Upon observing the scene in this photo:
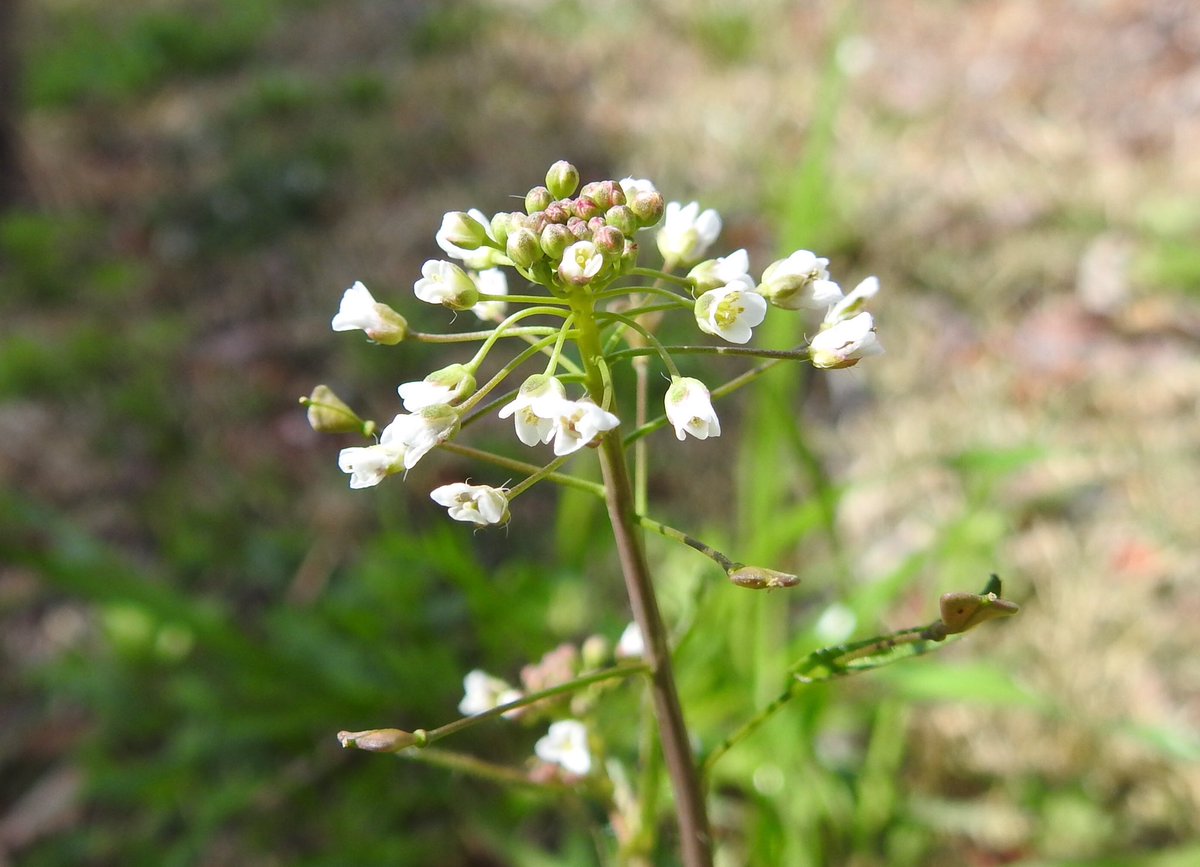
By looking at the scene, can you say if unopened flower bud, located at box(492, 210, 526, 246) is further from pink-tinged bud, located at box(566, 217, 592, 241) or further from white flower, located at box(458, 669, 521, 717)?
white flower, located at box(458, 669, 521, 717)

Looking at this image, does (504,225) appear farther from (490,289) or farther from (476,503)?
(476,503)

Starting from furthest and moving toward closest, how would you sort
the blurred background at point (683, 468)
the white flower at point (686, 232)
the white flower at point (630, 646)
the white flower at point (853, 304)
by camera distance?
the blurred background at point (683, 468) < the white flower at point (630, 646) < the white flower at point (686, 232) < the white flower at point (853, 304)

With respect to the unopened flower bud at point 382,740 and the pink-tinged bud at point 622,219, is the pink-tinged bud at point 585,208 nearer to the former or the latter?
→ the pink-tinged bud at point 622,219

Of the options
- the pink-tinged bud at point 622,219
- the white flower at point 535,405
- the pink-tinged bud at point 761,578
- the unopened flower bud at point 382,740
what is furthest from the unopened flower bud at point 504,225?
the unopened flower bud at point 382,740

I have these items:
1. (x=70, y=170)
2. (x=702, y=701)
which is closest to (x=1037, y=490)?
(x=702, y=701)

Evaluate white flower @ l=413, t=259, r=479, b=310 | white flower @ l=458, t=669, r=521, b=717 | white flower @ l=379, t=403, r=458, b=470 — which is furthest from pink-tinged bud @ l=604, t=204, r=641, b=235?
white flower @ l=458, t=669, r=521, b=717

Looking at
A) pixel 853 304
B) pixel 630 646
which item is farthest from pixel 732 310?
pixel 630 646
